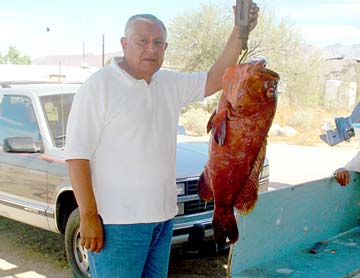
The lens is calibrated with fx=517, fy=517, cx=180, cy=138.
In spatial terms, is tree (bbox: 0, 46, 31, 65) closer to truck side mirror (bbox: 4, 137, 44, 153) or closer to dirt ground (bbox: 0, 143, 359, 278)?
dirt ground (bbox: 0, 143, 359, 278)

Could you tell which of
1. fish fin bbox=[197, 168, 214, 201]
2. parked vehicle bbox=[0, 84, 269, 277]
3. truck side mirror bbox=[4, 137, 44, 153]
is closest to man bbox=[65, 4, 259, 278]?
fish fin bbox=[197, 168, 214, 201]

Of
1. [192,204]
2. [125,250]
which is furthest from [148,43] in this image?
[192,204]

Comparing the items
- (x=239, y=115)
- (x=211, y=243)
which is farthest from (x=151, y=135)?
(x=211, y=243)

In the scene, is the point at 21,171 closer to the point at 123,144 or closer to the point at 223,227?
the point at 123,144

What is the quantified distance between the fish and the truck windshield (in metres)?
3.47

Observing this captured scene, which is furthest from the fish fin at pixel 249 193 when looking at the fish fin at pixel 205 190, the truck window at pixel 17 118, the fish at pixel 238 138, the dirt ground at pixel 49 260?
the truck window at pixel 17 118

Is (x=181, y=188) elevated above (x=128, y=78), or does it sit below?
below

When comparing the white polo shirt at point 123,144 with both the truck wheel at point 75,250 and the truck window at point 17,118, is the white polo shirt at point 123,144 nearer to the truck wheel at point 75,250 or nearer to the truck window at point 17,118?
the truck wheel at point 75,250

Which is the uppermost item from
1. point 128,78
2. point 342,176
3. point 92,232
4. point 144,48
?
point 144,48

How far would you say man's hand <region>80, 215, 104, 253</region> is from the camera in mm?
2572

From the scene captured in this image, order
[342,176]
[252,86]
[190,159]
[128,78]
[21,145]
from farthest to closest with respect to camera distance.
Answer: [21,145] < [190,159] < [342,176] < [128,78] < [252,86]

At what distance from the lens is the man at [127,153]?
2539 mm

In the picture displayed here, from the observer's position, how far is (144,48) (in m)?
2.65

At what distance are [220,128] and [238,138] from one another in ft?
0.30
